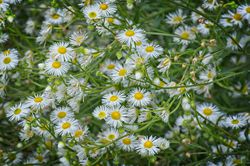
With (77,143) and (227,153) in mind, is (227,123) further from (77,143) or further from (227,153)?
(77,143)

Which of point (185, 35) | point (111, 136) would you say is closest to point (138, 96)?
point (111, 136)

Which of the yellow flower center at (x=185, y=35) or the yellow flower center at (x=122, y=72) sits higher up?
the yellow flower center at (x=185, y=35)

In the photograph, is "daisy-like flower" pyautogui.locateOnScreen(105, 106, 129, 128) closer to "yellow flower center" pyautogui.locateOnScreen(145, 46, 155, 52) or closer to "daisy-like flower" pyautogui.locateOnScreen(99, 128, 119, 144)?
"daisy-like flower" pyautogui.locateOnScreen(99, 128, 119, 144)

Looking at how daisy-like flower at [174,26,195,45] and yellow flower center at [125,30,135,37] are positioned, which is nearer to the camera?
yellow flower center at [125,30,135,37]

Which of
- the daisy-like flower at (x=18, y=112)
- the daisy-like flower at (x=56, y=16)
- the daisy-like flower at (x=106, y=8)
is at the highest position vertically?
the daisy-like flower at (x=56, y=16)

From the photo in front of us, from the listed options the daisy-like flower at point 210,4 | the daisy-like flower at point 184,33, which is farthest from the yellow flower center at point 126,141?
the daisy-like flower at point 210,4

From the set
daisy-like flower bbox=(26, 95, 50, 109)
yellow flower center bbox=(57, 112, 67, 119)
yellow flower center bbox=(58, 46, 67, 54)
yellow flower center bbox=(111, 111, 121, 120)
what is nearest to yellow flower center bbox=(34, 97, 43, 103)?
daisy-like flower bbox=(26, 95, 50, 109)

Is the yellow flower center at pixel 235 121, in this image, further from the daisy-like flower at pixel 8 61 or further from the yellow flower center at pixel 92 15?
the daisy-like flower at pixel 8 61

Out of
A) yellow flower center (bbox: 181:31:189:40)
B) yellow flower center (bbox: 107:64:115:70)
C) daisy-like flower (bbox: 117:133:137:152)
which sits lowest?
daisy-like flower (bbox: 117:133:137:152)
